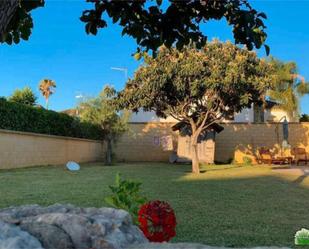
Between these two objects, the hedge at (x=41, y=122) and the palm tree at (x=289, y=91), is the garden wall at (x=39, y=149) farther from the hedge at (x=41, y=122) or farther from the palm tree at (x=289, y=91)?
the palm tree at (x=289, y=91)

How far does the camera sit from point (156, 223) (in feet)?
14.6

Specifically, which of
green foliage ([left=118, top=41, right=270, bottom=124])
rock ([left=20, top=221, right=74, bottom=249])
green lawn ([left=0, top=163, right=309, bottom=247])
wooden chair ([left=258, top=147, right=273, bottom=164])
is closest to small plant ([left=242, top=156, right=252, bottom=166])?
wooden chair ([left=258, top=147, right=273, bottom=164])

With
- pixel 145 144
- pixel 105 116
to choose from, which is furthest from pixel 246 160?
pixel 105 116

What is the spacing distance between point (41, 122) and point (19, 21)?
18521mm

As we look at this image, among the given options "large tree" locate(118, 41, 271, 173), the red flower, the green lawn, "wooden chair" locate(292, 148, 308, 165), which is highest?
"large tree" locate(118, 41, 271, 173)

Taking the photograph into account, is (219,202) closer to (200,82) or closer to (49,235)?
(49,235)

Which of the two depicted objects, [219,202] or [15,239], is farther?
[219,202]

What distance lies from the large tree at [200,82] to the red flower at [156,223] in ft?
46.2

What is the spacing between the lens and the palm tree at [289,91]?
36.0 m

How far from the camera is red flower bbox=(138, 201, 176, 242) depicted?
4.43m

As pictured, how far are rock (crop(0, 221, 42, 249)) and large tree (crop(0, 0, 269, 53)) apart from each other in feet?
6.61

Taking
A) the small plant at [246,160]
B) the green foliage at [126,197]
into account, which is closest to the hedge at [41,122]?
the small plant at [246,160]

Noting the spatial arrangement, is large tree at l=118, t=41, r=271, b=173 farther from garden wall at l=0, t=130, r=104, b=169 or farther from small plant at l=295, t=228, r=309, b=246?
small plant at l=295, t=228, r=309, b=246

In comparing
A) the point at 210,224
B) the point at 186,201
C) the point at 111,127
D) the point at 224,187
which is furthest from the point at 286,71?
the point at 210,224
